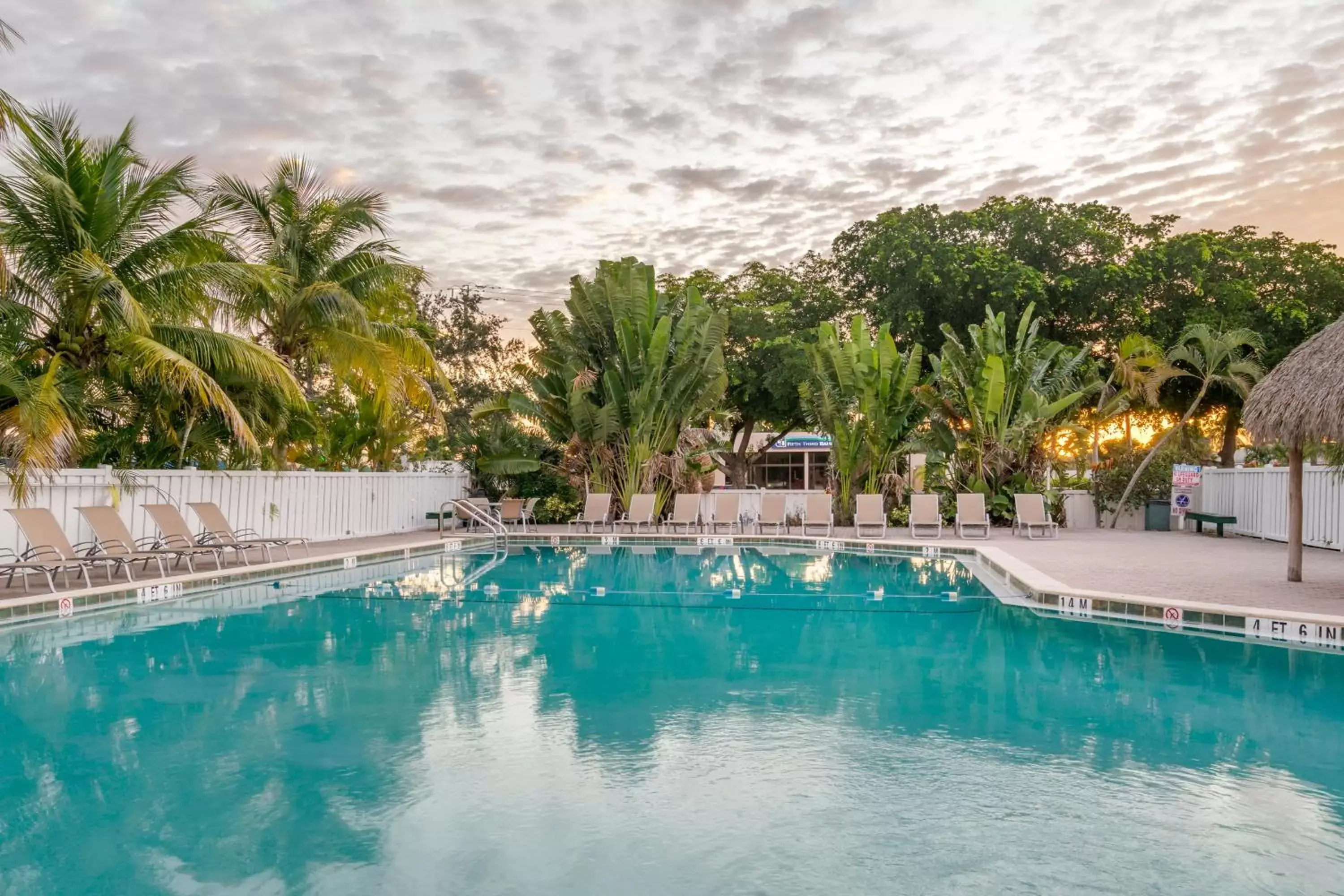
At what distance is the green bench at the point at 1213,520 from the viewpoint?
16844 mm

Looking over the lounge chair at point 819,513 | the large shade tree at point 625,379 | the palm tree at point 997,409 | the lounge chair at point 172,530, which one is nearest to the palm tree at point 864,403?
the palm tree at point 997,409

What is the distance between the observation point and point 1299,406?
9086 mm

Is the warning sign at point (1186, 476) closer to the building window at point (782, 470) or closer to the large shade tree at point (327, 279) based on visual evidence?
the large shade tree at point (327, 279)

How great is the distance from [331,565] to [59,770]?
837 centimetres

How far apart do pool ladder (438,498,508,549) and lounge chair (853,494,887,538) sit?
21.4 feet

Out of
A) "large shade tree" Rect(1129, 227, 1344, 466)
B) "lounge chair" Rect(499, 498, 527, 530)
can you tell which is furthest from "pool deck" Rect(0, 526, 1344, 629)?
"large shade tree" Rect(1129, 227, 1344, 466)

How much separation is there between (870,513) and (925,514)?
39.8 inches

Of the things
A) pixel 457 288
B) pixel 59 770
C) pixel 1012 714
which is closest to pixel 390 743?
pixel 59 770

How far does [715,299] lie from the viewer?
92.3ft

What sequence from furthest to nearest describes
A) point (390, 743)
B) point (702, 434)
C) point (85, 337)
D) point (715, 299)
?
point (715, 299), point (702, 434), point (85, 337), point (390, 743)

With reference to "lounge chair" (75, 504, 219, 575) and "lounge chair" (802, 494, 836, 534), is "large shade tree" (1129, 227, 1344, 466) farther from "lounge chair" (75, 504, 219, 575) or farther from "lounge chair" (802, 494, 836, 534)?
"lounge chair" (75, 504, 219, 575)

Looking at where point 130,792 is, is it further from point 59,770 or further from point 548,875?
point 548,875

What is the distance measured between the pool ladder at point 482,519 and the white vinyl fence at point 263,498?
1.01m

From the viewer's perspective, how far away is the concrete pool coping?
7.48m
